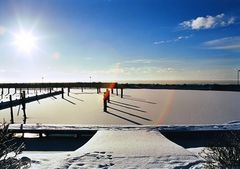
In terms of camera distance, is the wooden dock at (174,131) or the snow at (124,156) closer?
the snow at (124,156)

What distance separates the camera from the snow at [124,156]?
809 centimetres

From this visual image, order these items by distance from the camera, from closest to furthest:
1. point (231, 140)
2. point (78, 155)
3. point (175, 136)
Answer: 1. point (231, 140)
2. point (78, 155)
3. point (175, 136)

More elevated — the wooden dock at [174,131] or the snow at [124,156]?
the snow at [124,156]

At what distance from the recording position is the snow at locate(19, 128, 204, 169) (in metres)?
8.09

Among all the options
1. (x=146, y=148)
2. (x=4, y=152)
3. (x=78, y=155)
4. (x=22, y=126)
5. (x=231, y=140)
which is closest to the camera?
(x=4, y=152)

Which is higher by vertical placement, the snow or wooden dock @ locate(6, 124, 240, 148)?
the snow

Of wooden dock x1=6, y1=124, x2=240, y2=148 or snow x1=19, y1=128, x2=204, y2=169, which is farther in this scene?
wooden dock x1=6, y1=124, x2=240, y2=148

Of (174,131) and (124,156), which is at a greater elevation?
(124,156)

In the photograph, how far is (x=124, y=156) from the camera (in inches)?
361

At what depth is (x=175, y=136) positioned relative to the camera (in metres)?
15.0

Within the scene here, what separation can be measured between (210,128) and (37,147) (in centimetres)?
763

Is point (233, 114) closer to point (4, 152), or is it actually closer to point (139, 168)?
point (139, 168)

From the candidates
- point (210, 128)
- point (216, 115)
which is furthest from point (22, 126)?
point (216, 115)

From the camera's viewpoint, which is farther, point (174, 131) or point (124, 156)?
point (174, 131)
